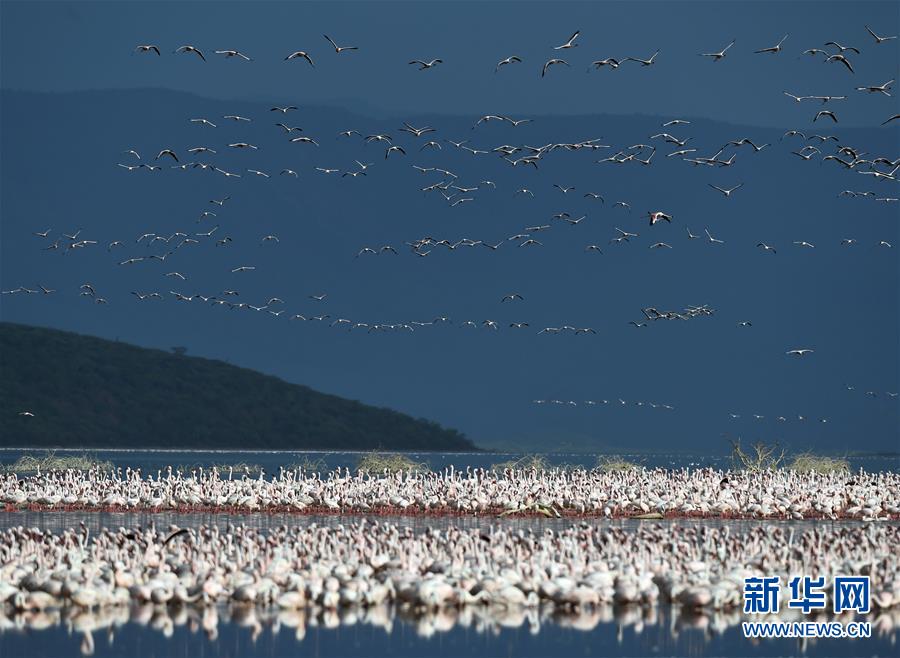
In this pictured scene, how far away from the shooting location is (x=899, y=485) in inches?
2378

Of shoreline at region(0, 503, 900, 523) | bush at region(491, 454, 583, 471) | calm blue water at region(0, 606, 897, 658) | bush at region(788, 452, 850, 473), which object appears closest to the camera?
calm blue water at region(0, 606, 897, 658)

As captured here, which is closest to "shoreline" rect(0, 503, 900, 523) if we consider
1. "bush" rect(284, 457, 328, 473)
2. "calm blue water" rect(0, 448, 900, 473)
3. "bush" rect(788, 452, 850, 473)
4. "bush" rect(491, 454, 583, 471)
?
"bush" rect(491, 454, 583, 471)

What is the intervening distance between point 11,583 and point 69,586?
1234 millimetres

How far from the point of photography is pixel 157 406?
513ft

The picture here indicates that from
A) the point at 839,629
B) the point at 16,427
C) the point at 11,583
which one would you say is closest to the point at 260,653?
the point at 11,583

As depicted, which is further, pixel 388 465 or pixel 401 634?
pixel 388 465

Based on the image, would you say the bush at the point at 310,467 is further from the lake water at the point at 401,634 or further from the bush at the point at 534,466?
the lake water at the point at 401,634

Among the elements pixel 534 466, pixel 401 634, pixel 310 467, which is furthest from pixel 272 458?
pixel 401 634

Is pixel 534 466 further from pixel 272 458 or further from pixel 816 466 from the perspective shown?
pixel 272 458

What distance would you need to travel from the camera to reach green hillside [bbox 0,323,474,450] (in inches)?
5723

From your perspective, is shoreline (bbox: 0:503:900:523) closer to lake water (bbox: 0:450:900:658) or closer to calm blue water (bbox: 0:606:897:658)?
lake water (bbox: 0:450:900:658)

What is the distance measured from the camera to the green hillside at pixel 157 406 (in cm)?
14538

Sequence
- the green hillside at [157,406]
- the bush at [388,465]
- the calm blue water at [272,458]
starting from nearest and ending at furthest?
the bush at [388,465] → the calm blue water at [272,458] → the green hillside at [157,406]

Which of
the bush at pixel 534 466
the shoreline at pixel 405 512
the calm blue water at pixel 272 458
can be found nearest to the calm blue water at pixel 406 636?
the shoreline at pixel 405 512
